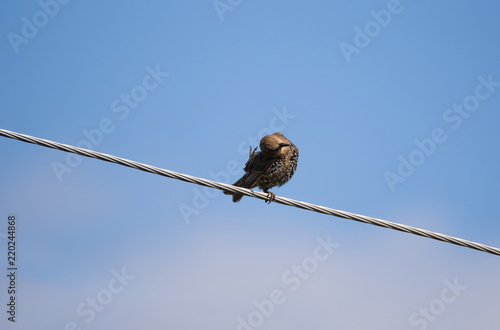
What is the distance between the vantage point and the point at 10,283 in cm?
862

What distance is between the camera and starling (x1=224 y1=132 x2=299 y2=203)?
927 centimetres

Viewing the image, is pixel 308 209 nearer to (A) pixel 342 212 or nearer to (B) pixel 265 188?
(A) pixel 342 212

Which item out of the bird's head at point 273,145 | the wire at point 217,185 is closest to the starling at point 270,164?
the bird's head at point 273,145

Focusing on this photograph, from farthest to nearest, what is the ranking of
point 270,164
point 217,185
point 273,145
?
1. point 270,164
2. point 273,145
3. point 217,185

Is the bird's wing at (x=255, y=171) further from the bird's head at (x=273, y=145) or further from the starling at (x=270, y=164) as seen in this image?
the bird's head at (x=273, y=145)

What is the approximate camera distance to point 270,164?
367 inches

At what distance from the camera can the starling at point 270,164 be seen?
30.4 feet

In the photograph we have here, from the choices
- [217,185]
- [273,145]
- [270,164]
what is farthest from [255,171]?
[217,185]

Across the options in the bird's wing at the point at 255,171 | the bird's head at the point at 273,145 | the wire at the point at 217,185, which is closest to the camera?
the wire at the point at 217,185

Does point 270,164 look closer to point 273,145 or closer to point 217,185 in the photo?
point 273,145

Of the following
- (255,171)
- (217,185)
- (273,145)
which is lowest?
(217,185)

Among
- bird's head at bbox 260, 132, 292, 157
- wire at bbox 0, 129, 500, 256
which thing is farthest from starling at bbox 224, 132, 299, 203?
wire at bbox 0, 129, 500, 256

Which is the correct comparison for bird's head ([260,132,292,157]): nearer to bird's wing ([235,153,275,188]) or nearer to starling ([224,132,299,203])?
starling ([224,132,299,203])

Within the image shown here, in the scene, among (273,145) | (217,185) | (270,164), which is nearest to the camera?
(217,185)
